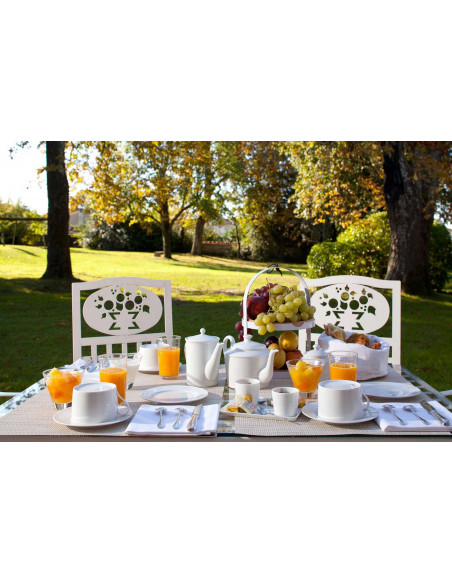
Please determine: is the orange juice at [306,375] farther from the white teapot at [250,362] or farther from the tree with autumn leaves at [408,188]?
the tree with autumn leaves at [408,188]

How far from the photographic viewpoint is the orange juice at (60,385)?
1.33m

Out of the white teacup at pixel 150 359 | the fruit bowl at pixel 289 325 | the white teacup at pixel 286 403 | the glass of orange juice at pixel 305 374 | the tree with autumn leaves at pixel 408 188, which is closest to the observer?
the white teacup at pixel 286 403

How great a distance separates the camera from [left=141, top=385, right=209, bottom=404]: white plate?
1400mm

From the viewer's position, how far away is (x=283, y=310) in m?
1.50

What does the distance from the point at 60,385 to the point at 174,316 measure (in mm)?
4979

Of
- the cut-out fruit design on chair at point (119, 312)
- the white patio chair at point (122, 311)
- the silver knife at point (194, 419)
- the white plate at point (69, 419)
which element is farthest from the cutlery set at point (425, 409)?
the cut-out fruit design on chair at point (119, 312)

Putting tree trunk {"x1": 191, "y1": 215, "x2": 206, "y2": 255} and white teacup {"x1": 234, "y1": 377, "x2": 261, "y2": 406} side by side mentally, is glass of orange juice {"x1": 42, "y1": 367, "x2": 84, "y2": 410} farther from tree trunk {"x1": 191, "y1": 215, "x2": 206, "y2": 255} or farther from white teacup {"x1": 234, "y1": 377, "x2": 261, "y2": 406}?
tree trunk {"x1": 191, "y1": 215, "x2": 206, "y2": 255}

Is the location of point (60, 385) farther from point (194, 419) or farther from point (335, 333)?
point (335, 333)

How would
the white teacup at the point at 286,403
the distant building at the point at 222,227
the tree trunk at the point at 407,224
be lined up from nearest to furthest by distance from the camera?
the white teacup at the point at 286,403 → the tree trunk at the point at 407,224 → the distant building at the point at 222,227

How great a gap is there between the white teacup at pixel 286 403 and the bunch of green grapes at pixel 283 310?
0.25 metres

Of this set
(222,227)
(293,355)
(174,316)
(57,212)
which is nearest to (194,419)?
(293,355)
